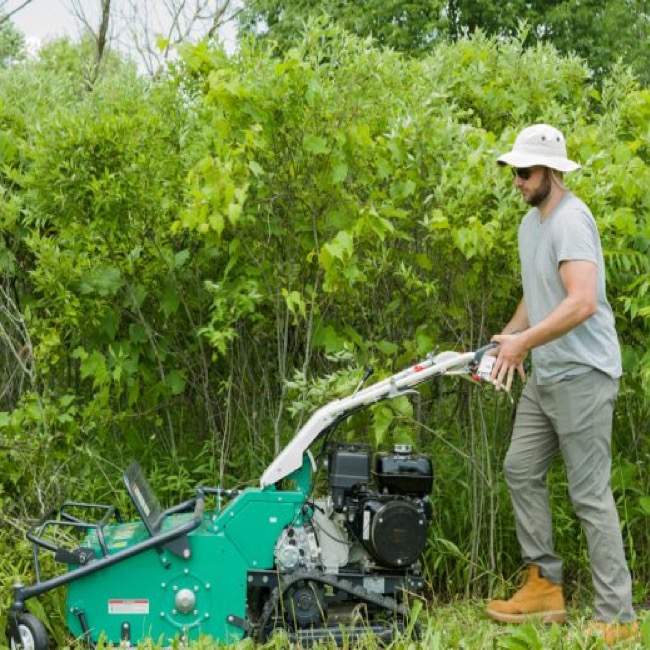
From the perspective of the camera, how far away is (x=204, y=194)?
5023 millimetres

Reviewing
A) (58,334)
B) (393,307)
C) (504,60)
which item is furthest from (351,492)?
(504,60)

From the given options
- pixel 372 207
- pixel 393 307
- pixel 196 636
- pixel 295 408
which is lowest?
pixel 196 636

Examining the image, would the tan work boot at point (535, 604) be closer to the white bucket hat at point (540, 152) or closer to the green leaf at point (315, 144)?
the white bucket hat at point (540, 152)

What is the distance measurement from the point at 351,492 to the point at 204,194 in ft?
4.58

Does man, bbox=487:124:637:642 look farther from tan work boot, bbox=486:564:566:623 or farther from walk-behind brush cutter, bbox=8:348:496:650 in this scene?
walk-behind brush cutter, bbox=8:348:496:650

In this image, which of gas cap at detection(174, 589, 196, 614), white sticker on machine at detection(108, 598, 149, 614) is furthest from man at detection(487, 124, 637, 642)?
white sticker on machine at detection(108, 598, 149, 614)

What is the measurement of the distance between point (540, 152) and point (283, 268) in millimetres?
1330

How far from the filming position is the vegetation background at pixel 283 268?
5.25 m

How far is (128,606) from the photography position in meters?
4.64

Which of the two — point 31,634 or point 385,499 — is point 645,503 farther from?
point 31,634

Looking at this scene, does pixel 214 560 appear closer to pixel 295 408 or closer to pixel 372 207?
pixel 295 408

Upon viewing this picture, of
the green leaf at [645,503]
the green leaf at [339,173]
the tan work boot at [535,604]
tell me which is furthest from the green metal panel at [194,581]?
the green leaf at [645,503]

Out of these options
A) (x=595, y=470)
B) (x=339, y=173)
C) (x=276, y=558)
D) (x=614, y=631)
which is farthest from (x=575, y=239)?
(x=276, y=558)

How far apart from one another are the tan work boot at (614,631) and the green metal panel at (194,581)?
133 centimetres
